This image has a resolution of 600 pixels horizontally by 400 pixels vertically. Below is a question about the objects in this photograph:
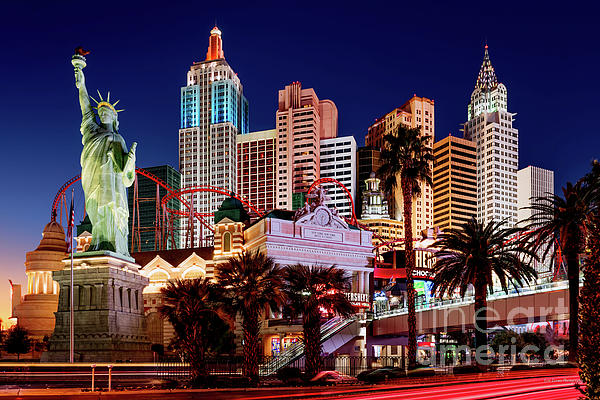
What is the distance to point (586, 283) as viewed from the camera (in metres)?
Result: 17.1

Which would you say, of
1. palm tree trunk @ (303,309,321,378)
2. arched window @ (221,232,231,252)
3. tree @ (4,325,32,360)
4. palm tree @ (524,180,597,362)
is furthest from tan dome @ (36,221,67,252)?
palm tree @ (524,180,597,362)

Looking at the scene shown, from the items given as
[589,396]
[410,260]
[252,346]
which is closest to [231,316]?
[252,346]

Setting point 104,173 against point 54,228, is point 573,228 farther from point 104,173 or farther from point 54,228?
point 54,228

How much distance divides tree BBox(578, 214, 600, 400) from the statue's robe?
58.2 m

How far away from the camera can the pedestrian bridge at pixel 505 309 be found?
148ft

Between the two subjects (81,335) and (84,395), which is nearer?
(84,395)

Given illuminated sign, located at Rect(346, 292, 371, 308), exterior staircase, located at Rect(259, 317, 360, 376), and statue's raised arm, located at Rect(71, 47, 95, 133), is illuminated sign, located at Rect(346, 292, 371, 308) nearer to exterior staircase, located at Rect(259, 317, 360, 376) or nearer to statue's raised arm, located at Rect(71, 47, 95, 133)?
exterior staircase, located at Rect(259, 317, 360, 376)

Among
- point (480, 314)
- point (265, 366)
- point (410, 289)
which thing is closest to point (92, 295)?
point (265, 366)

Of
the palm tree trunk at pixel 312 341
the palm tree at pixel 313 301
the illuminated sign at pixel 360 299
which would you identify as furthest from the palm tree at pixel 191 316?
the illuminated sign at pixel 360 299

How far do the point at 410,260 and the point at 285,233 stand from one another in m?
25.3

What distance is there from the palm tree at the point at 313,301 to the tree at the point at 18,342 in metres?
50.4

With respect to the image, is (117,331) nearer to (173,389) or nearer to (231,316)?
(231,316)

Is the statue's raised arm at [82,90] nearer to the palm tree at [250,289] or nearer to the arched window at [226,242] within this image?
the arched window at [226,242]

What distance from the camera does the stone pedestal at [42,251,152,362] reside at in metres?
64.6
